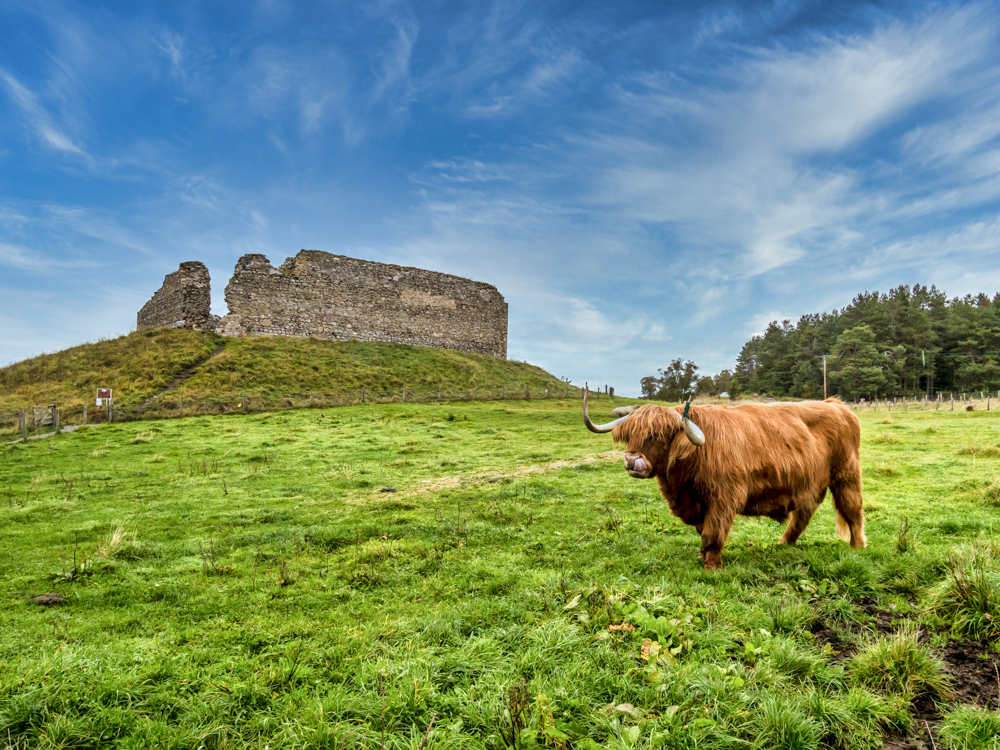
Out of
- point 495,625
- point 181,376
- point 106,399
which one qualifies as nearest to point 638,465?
point 495,625

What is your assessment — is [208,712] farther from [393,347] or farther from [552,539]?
[393,347]

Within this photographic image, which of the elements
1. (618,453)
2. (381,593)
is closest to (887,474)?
(618,453)

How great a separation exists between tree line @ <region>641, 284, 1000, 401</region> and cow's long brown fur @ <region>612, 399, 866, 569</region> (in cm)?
4184

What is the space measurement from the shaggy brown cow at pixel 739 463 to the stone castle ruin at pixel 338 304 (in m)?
36.8

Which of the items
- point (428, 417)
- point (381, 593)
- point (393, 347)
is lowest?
point (381, 593)

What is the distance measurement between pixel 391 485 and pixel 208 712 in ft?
28.2

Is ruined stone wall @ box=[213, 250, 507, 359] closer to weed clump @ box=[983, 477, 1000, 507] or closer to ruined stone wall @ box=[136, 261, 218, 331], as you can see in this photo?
ruined stone wall @ box=[136, 261, 218, 331]

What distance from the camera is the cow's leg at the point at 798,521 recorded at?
19.4ft

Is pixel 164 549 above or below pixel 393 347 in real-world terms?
below

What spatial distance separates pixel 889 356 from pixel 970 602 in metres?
72.4

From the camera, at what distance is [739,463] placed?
5.52 meters

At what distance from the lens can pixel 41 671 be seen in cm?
354

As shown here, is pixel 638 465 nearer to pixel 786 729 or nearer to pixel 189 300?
pixel 786 729

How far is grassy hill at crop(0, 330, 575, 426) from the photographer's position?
1015 inches
